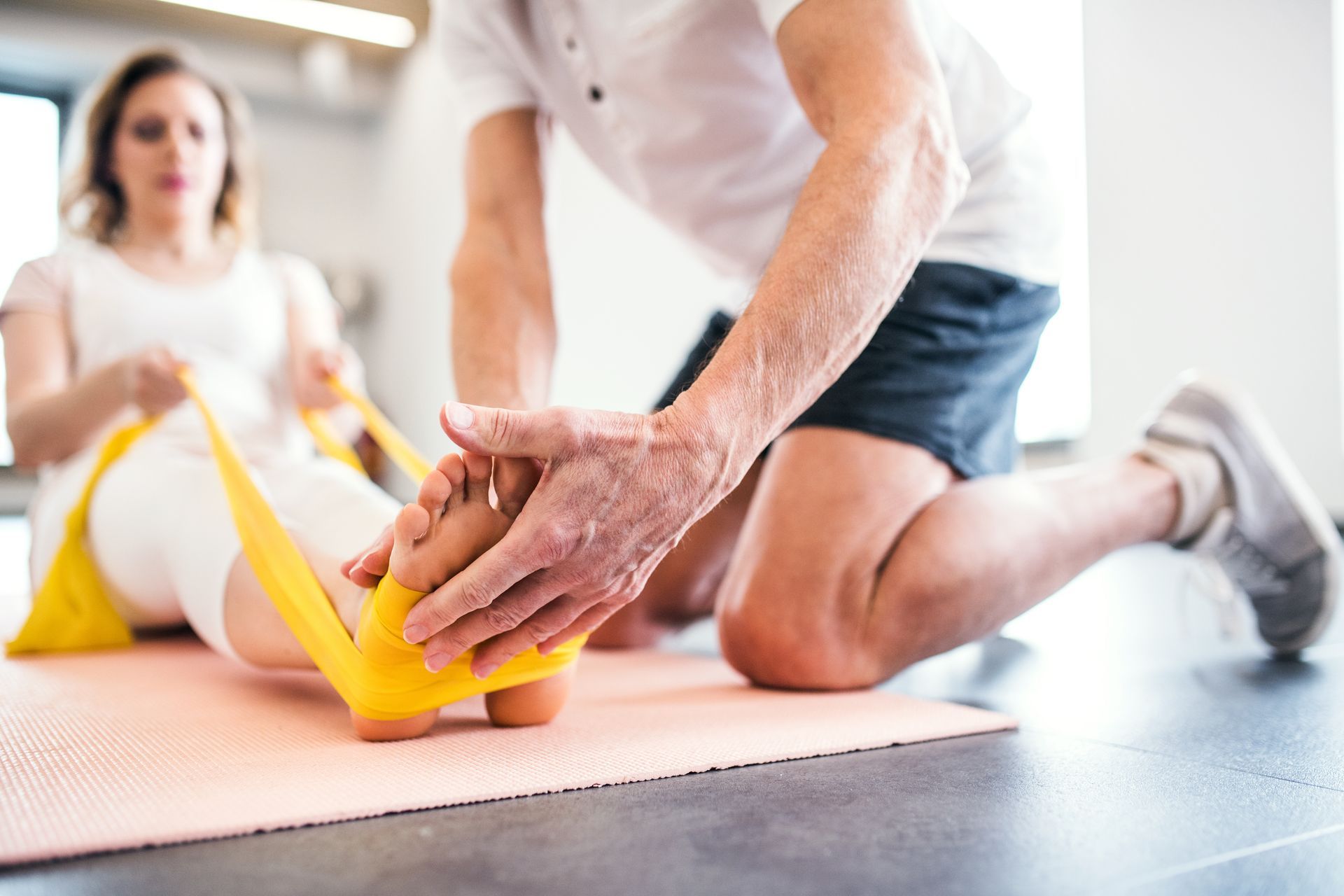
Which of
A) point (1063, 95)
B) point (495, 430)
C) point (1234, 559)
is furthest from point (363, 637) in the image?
point (1063, 95)

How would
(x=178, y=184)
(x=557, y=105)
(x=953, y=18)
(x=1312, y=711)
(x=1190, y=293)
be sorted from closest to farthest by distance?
(x=1312, y=711), (x=953, y=18), (x=557, y=105), (x=178, y=184), (x=1190, y=293)

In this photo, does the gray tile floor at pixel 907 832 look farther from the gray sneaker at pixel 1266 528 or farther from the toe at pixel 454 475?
the gray sneaker at pixel 1266 528

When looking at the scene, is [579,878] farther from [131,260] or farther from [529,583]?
[131,260]

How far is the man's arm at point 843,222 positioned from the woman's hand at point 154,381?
870 millimetres

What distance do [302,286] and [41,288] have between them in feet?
1.23

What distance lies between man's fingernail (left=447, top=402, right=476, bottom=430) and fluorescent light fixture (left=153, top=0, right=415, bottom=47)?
414 centimetres

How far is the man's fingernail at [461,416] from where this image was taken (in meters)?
0.59

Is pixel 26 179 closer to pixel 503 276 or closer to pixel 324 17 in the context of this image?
pixel 324 17

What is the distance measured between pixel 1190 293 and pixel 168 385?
3263mm

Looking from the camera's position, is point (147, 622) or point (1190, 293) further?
point (1190, 293)

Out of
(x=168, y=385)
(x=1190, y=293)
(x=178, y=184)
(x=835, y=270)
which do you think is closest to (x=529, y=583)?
(x=835, y=270)

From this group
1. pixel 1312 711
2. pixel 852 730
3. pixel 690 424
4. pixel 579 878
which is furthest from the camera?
pixel 1312 711

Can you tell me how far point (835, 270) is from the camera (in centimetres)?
71

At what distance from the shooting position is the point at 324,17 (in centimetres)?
430
